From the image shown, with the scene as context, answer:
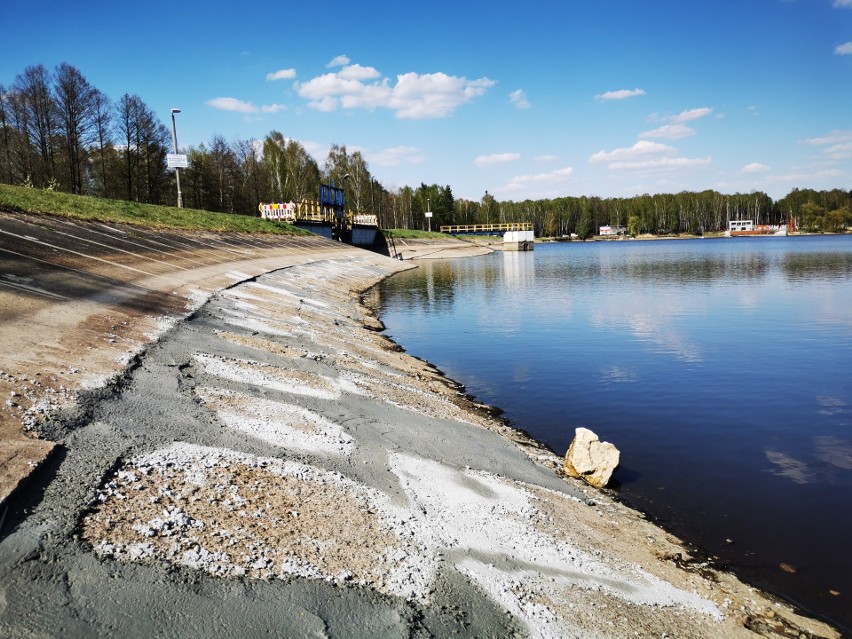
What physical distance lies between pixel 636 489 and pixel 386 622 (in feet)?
18.9

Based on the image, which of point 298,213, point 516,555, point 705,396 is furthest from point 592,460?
point 298,213

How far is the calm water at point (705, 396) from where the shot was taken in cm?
746

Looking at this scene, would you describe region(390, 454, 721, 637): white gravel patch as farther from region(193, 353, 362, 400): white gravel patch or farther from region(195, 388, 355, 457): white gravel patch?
region(193, 353, 362, 400): white gravel patch

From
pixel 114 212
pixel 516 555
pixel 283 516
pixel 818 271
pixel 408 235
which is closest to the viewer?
pixel 283 516

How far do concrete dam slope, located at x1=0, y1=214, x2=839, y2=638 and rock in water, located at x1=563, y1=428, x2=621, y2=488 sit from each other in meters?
0.27

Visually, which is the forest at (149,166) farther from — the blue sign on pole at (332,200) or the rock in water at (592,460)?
the rock in water at (592,460)

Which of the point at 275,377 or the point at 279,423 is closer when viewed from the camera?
the point at 279,423

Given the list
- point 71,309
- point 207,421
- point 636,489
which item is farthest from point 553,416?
point 71,309

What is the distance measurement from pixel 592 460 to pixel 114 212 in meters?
27.3

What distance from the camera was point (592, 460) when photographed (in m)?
8.78

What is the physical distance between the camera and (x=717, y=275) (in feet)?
145

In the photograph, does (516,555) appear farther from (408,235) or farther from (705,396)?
(408,235)

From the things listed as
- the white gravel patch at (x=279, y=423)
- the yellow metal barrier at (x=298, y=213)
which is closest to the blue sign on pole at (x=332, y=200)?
the yellow metal barrier at (x=298, y=213)

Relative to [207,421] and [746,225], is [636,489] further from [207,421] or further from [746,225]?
[746,225]
